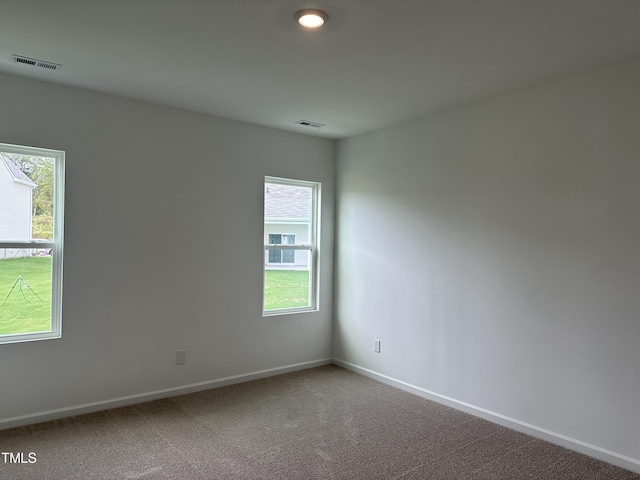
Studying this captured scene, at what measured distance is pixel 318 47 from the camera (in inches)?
Answer: 105

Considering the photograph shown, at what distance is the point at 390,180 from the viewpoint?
4414mm

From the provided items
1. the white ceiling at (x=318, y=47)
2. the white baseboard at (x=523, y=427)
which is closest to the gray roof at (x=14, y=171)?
the white ceiling at (x=318, y=47)

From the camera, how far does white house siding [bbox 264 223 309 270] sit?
15.4 feet

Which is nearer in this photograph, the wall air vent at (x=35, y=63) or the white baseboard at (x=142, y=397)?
the wall air vent at (x=35, y=63)

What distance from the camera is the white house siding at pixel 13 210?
10.8 ft

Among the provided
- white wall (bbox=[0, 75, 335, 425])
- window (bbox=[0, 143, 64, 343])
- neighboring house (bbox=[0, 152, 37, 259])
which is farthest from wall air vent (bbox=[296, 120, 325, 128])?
neighboring house (bbox=[0, 152, 37, 259])

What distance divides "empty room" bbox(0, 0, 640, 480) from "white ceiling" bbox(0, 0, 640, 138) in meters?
0.02

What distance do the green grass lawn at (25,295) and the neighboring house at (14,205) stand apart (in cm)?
9

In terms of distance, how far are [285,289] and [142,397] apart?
168 centimetres

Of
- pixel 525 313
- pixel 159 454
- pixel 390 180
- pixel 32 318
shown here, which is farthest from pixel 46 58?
pixel 525 313

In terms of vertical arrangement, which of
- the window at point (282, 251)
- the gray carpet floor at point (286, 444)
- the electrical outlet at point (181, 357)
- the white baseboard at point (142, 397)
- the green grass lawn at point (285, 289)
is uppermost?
the window at point (282, 251)

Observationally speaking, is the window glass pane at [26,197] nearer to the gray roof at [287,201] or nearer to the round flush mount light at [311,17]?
the gray roof at [287,201]

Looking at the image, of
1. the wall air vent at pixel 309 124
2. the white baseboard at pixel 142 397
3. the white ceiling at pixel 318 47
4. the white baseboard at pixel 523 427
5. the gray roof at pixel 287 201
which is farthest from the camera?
the gray roof at pixel 287 201

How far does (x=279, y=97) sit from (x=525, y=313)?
2446 mm
